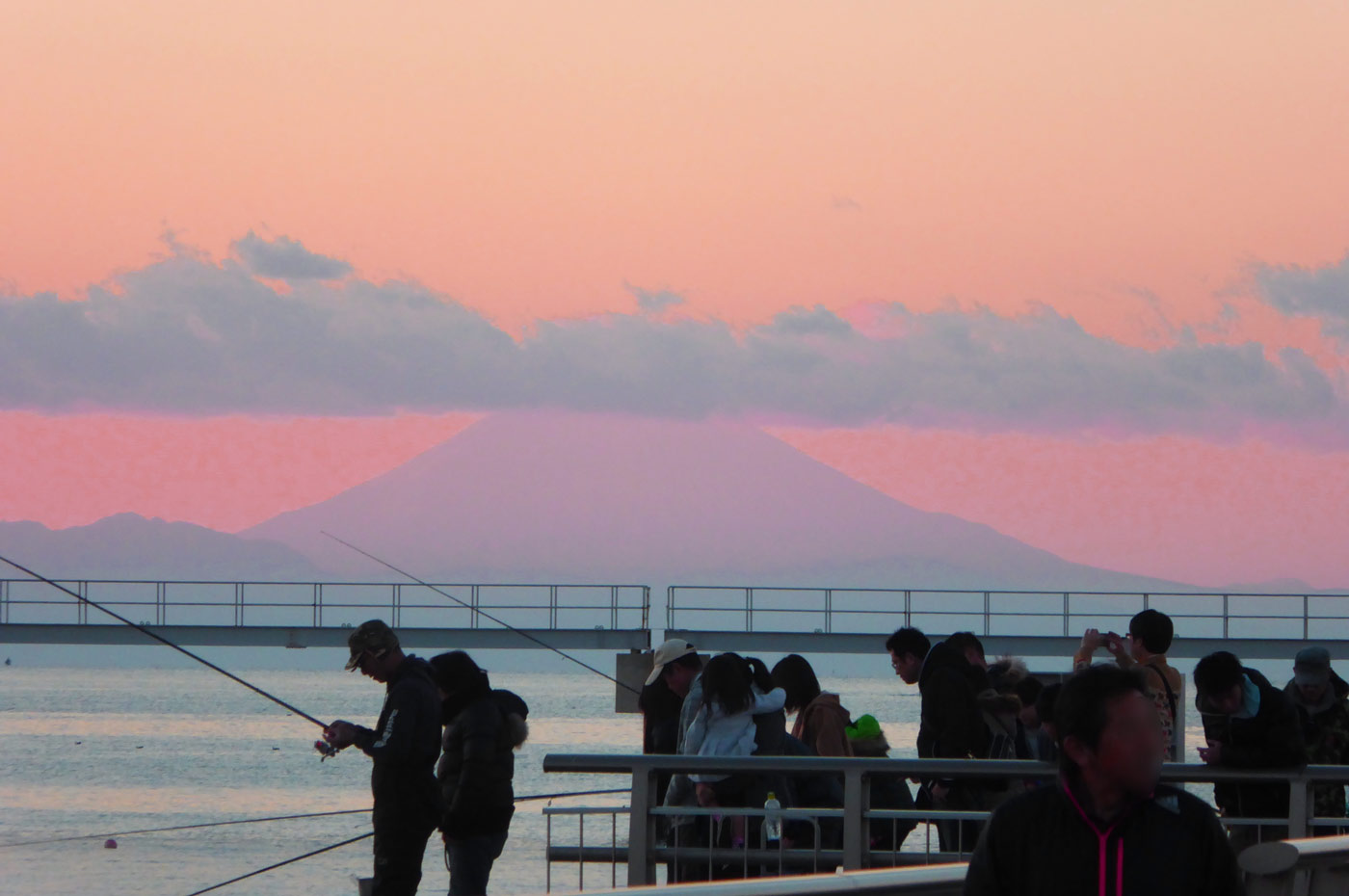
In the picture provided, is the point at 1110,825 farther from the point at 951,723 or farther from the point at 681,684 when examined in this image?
the point at 681,684

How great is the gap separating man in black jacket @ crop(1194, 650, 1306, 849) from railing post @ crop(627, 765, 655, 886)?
1.81m

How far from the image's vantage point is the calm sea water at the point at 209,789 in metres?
18.9

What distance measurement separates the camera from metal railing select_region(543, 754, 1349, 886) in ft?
18.4

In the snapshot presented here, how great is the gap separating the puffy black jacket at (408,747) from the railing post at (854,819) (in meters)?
1.74

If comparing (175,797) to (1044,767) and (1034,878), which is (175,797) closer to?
(1044,767)

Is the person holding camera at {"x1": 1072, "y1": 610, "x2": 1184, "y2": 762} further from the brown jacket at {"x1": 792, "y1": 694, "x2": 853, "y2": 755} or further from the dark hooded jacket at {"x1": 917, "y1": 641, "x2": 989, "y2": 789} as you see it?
the brown jacket at {"x1": 792, "y1": 694, "x2": 853, "y2": 755}

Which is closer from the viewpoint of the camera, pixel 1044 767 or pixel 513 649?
pixel 1044 767

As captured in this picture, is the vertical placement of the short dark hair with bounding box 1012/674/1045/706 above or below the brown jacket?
above

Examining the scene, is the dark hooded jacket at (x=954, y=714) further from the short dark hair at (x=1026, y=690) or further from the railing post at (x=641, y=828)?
the railing post at (x=641, y=828)

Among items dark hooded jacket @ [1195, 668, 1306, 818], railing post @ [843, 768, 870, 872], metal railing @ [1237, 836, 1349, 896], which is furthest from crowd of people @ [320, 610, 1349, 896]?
metal railing @ [1237, 836, 1349, 896]

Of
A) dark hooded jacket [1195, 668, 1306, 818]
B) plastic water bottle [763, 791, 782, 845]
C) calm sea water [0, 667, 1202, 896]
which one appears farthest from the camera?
calm sea water [0, 667, 1202, 896]

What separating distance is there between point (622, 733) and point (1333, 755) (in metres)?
58.5

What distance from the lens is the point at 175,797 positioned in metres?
36.1

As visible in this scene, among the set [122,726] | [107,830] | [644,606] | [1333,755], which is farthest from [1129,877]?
[122,726]
